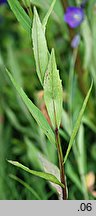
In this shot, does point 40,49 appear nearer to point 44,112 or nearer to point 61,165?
point 61,165

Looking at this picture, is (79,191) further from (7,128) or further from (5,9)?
(5,9)

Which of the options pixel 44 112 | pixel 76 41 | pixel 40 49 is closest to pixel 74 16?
pixel 76 41

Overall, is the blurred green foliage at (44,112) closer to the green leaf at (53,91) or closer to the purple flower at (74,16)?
the purple flower at (74,16)

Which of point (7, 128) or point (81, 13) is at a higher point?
point (81, 13)

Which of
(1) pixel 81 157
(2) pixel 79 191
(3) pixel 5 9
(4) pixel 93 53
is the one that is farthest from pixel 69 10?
(3) pixel 5 9

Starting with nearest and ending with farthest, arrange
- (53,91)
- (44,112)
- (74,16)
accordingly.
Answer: (53,91) < (74,16) < (44,112)

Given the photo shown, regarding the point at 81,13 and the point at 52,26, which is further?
the point at 52,26
